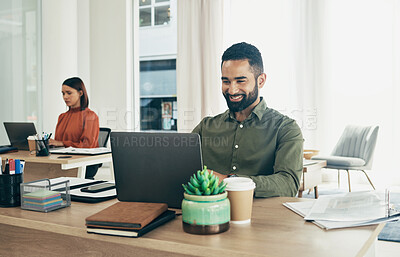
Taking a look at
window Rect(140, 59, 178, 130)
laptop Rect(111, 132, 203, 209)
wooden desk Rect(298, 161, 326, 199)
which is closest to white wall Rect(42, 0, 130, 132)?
window Rect(140, 59, 178, 130)

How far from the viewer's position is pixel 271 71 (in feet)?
18.3

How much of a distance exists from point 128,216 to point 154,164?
7.9 inches

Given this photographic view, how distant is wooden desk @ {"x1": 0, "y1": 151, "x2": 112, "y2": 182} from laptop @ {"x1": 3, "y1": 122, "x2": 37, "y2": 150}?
0.44 feet

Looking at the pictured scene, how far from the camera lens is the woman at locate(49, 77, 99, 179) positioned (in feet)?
11.6

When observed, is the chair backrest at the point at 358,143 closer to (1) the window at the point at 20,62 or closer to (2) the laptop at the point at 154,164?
(2) the laptop at the point at 154,164

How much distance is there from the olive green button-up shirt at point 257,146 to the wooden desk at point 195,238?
335 millimetres

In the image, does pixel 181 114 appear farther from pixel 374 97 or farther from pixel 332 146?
pixel 374 97

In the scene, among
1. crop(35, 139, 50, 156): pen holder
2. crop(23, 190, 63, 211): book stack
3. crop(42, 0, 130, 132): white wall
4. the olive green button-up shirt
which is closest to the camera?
crop(23, 190, 63, 211): book stack

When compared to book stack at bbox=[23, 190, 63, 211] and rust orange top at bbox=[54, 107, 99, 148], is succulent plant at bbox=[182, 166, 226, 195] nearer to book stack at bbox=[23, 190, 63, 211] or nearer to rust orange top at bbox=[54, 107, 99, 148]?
book stack at bbox=[23, 190, 63, 211]

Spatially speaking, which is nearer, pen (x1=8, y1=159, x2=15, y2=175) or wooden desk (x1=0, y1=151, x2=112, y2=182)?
pen (x1=8, y1=159, x2=15, y2=175)

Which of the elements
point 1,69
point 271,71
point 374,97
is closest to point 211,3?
point 271,71

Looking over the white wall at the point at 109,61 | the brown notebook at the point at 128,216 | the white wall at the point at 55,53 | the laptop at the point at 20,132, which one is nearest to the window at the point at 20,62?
the white wall at the point at 55,53

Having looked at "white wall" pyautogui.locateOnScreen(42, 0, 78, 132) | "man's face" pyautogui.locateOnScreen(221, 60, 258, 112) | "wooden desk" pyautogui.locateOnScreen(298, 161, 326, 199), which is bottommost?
"wooden desk" pyautogui.locateOnScreen(298, 161, 326, 199)

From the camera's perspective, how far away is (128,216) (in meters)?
1.05
